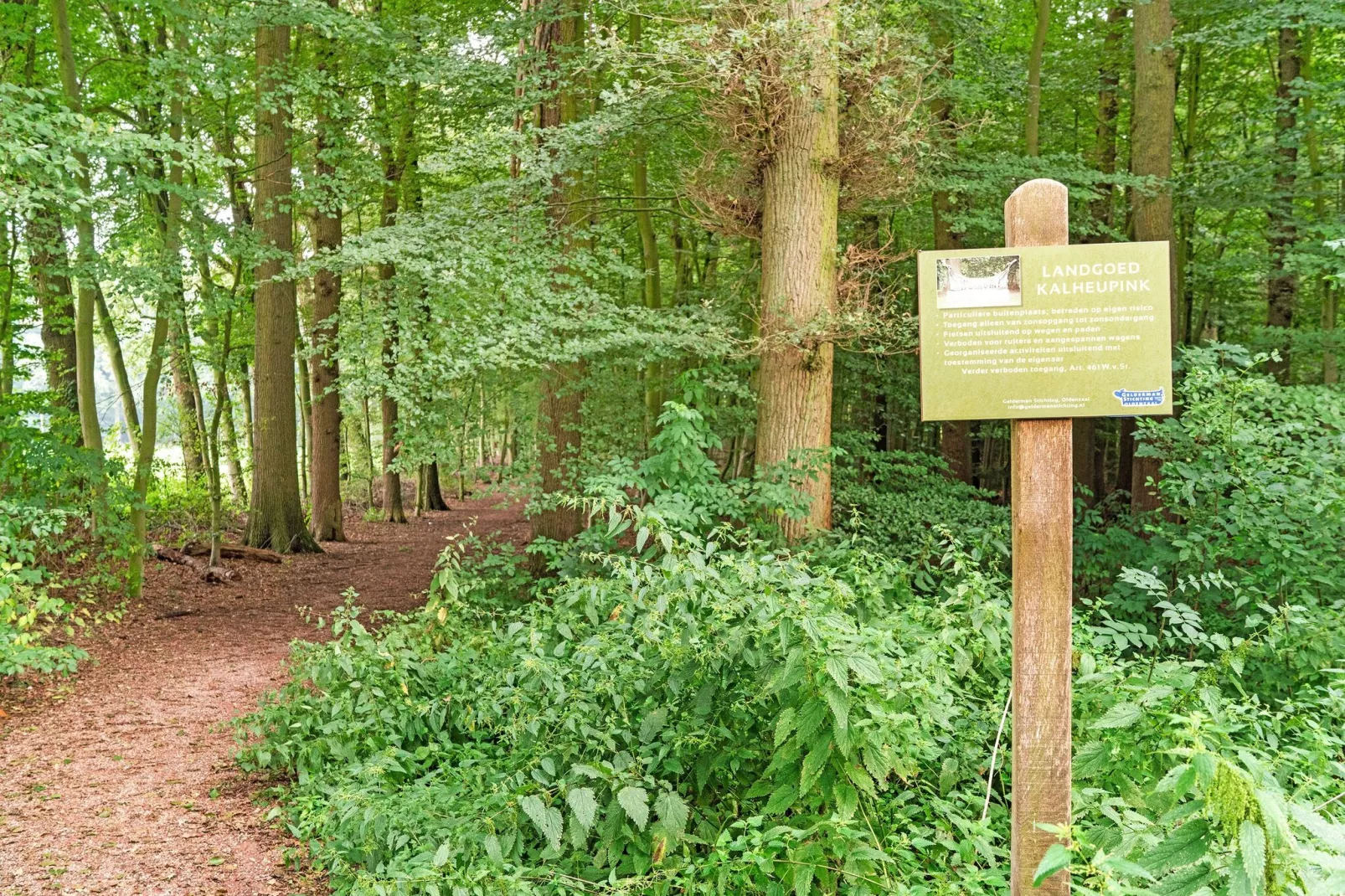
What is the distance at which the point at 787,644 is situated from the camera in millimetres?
3402

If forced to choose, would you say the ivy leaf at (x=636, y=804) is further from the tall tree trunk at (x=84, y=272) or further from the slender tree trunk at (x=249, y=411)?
the slender tree trunk at (x=249, y=411)

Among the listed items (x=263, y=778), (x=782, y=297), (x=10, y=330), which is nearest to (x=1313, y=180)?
(x=782, y=297)

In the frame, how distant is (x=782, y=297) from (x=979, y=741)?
4579mm

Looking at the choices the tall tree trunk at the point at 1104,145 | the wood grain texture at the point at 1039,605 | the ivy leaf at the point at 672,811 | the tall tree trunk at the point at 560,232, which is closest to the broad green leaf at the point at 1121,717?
the wood grain texture at the point at 1039,605

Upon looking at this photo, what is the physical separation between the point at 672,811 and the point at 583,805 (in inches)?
15.0

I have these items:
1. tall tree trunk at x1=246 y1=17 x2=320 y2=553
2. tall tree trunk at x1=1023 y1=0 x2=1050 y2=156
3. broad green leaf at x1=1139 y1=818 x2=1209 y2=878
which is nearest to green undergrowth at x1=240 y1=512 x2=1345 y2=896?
broad green leaf at x1=1139 y1=818 x2=1209 y2=878

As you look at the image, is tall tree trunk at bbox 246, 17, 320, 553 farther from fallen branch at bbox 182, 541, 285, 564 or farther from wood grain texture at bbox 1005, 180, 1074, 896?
wood grain texture at bbox 1005, 180, 1074, 896

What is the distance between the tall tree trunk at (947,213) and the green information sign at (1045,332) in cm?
555

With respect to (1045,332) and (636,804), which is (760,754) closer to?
(636,804)

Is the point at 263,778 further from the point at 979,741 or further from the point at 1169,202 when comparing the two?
the point at 1169,202

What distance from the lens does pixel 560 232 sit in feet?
31.0

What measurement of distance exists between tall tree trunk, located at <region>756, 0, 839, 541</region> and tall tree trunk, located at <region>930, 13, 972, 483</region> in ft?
4.31

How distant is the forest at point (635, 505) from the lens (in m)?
3.61

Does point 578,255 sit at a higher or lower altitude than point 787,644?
higher
